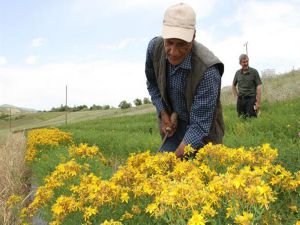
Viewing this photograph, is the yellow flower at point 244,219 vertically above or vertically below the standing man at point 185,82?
below

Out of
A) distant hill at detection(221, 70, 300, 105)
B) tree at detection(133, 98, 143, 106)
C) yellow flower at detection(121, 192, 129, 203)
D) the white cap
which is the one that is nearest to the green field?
yellow flower at detection(121, 192, 129, 203)

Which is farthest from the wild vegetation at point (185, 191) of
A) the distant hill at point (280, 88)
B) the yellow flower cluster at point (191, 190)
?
the distant hill at point (280, 88)

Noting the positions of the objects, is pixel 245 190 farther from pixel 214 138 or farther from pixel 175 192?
pixel 214 138

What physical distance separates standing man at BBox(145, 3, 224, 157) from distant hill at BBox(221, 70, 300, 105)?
609 inches

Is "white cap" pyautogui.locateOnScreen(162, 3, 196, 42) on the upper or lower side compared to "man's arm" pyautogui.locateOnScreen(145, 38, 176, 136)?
upper

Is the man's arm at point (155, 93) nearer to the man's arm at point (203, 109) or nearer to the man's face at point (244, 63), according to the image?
the man's arm at point (203, 109)

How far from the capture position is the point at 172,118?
4.35 m

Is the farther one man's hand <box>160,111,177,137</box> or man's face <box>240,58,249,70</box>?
man's face <box>240,58,249,70</box>

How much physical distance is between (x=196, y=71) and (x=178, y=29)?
463 mm

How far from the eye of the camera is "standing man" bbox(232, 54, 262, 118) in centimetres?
1185

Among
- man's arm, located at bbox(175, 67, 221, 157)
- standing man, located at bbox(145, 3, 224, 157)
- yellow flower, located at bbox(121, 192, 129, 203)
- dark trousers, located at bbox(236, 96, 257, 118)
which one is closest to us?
yellow flower, located at bbox(121, 192, 129, 203)

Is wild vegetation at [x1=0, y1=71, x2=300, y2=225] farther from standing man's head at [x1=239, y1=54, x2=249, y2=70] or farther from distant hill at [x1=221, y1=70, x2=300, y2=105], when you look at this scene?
distant hill at [x1=221, y1=70, x2=300, y2=105]

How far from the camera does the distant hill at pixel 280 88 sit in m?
21.2

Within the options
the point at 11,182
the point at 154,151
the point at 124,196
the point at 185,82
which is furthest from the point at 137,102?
the point at 124,196
